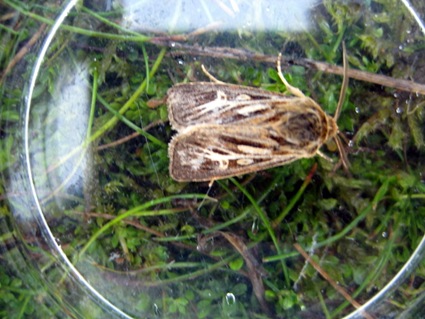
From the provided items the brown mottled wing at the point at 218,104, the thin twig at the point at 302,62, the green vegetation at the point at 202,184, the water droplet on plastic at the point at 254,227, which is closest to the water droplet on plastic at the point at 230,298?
the green vegetation at the point at 202,184

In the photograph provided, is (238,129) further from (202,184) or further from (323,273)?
(323,273)

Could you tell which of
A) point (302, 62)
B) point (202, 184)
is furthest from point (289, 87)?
point (202, 184)

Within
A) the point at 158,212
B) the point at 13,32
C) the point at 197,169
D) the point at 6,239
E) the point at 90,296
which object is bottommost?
the point at 90,296

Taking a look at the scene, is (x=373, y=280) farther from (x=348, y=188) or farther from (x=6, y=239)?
(x=6, y=239)

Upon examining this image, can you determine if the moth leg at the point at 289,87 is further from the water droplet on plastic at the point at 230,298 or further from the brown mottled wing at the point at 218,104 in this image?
the water droplet on plastic at the point at 230,298

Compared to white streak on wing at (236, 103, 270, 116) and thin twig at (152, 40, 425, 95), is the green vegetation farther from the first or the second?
white streak on wing at (236, 103, 270, 116)

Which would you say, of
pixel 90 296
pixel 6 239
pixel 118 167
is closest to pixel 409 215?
pixel 118 167
